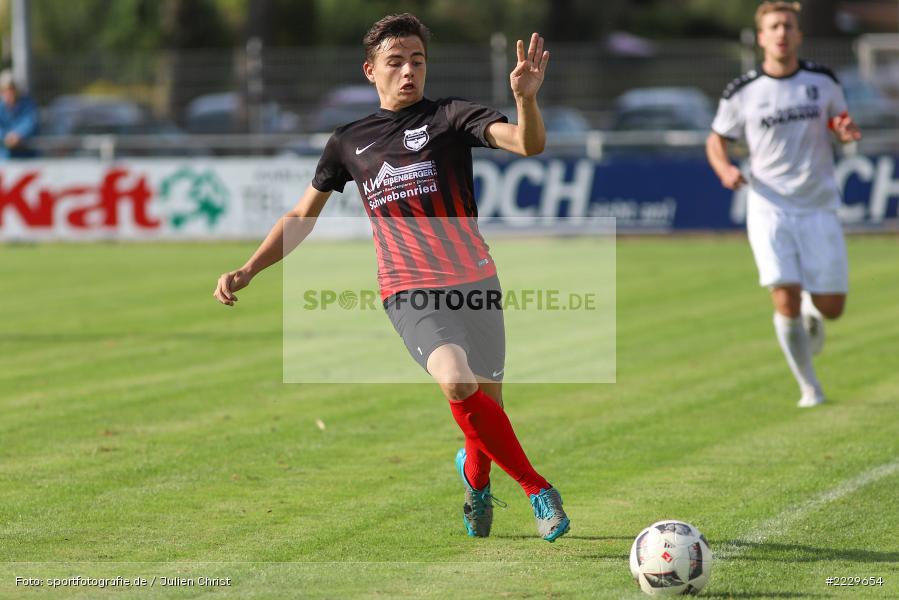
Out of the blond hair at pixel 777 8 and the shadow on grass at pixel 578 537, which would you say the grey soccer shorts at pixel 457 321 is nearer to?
the shadow on grass at pixel 578 537

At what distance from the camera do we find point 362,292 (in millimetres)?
16203

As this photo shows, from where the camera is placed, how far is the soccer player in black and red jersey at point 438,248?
20.0 feet

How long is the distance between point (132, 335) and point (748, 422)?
244 inches

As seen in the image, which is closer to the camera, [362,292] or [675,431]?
[675,431]

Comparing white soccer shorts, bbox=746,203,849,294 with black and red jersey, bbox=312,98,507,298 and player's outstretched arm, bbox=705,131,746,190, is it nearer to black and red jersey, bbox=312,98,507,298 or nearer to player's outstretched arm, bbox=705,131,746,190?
player's outstretched arm, bbox=705,131,746,190

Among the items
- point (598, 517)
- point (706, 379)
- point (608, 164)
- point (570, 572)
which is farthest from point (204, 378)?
point (608, 164)

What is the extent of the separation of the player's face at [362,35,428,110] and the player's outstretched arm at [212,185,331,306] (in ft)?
1.92

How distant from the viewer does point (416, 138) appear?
6.27m

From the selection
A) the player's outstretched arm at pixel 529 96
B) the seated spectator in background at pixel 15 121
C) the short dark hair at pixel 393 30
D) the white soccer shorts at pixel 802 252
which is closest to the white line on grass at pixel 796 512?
the player's outstretched arm at pixel 529 96

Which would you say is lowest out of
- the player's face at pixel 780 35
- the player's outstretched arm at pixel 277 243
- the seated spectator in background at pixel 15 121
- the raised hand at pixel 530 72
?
the player's outstretched arm at pixel 277 243

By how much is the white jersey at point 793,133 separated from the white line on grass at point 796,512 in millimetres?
2359

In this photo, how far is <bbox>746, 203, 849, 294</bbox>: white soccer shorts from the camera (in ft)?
30.9

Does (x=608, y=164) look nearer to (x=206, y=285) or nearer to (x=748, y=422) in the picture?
(x=206, y=285)

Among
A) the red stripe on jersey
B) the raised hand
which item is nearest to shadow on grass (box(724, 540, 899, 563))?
the red stripe on jersey
